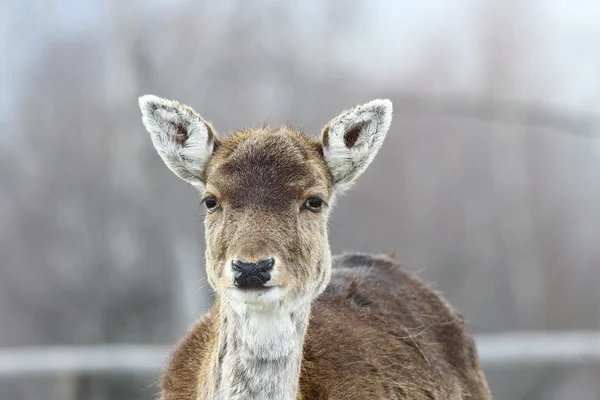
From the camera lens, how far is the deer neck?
A: 5617 millimetres

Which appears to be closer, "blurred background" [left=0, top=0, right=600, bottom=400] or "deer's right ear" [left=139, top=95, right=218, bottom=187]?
"deer's right ear" [left=139, top=95, right=218, bottom=187]

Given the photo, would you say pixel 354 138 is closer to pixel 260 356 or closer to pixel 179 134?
pixel 179 134

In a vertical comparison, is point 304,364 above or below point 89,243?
below

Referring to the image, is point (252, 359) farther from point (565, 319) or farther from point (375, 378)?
point (565, 319)

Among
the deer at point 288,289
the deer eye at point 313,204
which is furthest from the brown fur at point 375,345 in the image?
the deer eye at point 313,204

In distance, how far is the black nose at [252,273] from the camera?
5.25 meters

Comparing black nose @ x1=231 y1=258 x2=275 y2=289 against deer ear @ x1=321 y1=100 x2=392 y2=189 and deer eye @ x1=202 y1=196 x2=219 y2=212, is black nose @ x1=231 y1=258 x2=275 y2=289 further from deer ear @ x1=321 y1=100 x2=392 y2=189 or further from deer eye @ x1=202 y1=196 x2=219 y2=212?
deer ear @ x1=321 y1=100 x2=392 y2=189

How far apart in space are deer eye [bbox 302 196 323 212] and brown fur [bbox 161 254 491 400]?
0.97 m

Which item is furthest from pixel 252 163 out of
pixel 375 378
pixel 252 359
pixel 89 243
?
pixel 89 243

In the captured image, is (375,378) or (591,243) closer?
(375,378)

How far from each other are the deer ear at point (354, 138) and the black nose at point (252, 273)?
123 cm

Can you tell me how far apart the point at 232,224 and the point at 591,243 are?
23342 mm

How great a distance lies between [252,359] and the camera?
18.5ft

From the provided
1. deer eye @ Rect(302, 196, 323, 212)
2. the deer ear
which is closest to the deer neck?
deer eye @ Rect(302, 196, 323, 212)
